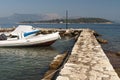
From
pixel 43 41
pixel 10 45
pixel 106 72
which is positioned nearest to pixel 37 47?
pixel 43 41

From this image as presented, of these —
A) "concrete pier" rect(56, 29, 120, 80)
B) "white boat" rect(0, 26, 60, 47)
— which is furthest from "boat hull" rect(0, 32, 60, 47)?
A: "concrete pier" rect(56, 29, 120, 80)

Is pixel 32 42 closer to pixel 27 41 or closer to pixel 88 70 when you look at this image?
pixel 27 41

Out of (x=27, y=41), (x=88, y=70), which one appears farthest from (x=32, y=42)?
(x=88, y=70)

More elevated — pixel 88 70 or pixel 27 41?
pixel 88 70

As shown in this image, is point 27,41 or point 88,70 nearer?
point 88,70

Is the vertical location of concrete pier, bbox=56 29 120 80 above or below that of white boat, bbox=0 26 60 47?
above

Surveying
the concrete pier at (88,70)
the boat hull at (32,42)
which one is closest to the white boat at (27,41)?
the boat hull at (32,42)

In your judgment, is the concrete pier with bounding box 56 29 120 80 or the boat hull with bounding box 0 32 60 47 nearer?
the concrete pier with bounding box 56 29 120 80

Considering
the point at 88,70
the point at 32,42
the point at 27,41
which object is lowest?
the point at 32,42

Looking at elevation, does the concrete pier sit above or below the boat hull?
above

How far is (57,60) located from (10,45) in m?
12.1

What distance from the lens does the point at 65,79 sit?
25.7 feet

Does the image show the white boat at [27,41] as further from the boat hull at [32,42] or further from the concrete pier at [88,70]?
the concrete pier at [88,70]

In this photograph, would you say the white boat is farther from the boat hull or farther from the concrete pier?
the concrete pier
